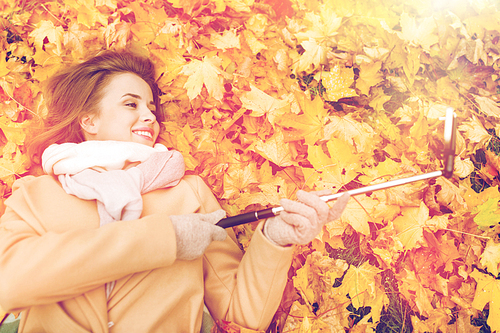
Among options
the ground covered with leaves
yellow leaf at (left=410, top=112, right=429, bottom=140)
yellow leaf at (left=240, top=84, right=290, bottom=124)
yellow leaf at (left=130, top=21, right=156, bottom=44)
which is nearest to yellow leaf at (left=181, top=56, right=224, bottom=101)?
the ground covered with leaves

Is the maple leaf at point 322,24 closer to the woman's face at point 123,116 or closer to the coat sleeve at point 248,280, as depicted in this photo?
the woman's face at point 123,116

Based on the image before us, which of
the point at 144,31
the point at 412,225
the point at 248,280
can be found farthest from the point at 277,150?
the point at 144,31

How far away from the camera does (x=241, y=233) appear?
5.44 ft

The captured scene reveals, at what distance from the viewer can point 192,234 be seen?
3.71ft

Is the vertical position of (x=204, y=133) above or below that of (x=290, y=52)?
below

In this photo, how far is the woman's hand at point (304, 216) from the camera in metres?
1.05

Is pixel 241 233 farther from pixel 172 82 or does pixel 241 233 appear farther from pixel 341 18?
pixel 341 18

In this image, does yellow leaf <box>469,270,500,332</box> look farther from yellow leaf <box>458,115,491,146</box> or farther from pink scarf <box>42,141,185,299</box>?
pink scarf <box>42,141,185,299</box>

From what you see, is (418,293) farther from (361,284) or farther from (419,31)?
(419,31)

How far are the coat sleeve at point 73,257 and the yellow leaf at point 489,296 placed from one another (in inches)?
59.4

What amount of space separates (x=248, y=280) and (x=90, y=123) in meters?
1.14

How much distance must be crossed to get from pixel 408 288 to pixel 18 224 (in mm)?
1811

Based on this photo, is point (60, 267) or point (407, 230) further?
point (407, 230)

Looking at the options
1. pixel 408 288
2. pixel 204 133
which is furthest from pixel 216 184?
pixel 408 288
